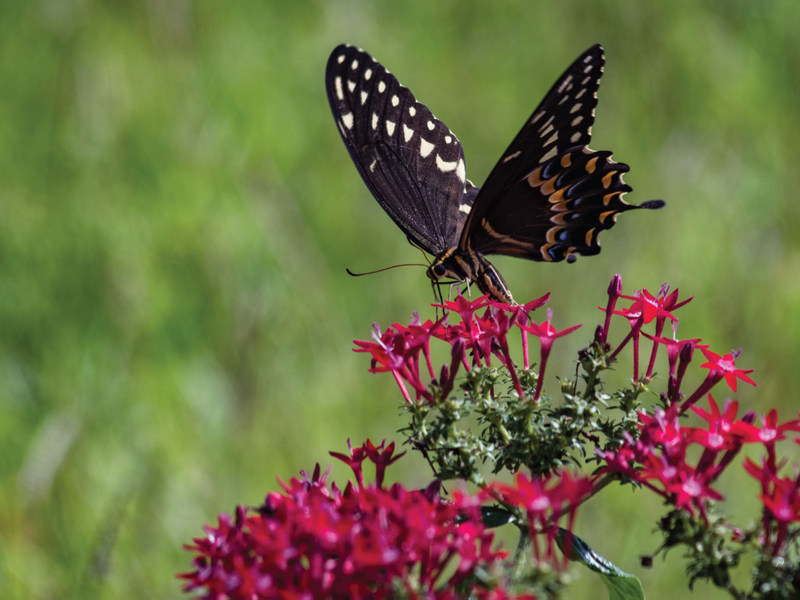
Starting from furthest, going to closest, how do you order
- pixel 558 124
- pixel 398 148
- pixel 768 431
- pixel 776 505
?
pixel 398 148, pixel 558 124, pixel 768 431, pixel 776 505

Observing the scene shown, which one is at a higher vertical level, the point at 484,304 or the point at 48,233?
the point at 48,233

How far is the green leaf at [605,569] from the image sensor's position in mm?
1804

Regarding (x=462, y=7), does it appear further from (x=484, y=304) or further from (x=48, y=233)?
(x=484, y=304)

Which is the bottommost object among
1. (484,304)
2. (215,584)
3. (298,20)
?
(215,584)

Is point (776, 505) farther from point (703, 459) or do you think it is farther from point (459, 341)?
point (459, 341)

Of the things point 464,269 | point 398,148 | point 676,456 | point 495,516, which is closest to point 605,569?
point 495,516

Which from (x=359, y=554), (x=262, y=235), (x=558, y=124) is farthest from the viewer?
(x=262, y=235)

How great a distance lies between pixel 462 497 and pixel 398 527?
5.9 inches

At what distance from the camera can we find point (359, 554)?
4.63 ft

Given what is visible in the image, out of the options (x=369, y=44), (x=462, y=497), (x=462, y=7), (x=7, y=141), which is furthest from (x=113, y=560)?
(x=462, y=7)

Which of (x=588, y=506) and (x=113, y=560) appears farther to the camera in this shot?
(x=588, y=506)

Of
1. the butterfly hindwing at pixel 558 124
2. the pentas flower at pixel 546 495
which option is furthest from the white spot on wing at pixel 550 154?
the pentas flower at pixel 546 495

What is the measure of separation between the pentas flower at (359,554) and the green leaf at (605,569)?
0.32 metres

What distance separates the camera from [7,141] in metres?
5.04
